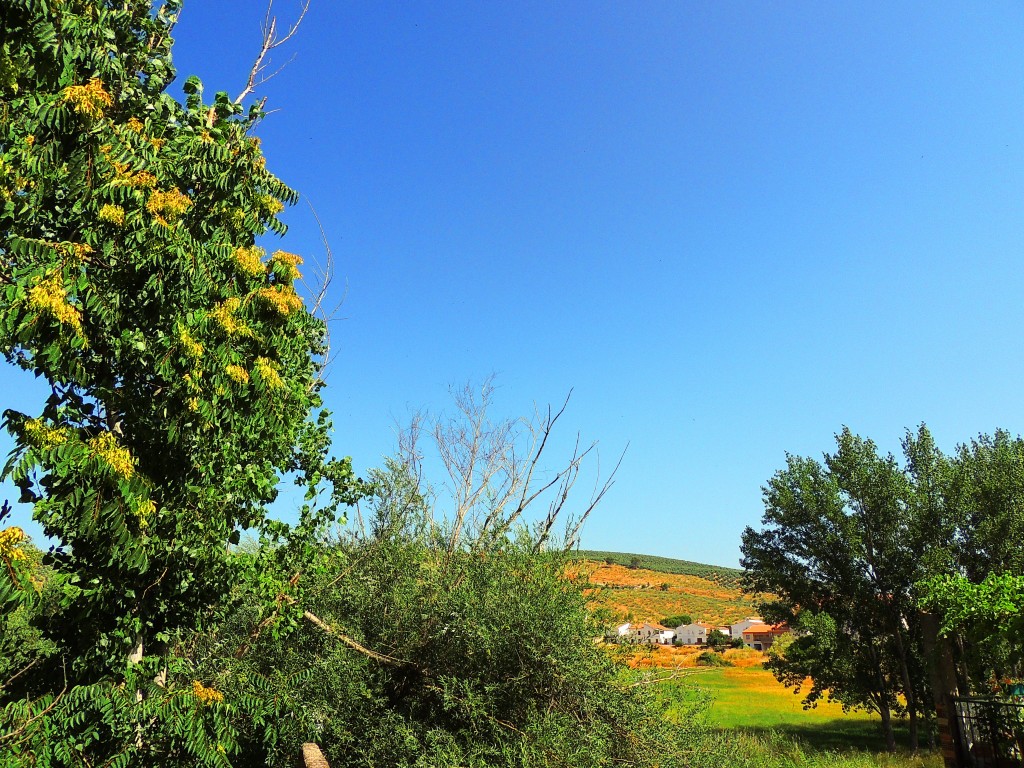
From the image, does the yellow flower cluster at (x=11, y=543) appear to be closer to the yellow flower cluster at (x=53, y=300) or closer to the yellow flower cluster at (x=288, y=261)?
the yellow flower cluster at (x=53, y=300)

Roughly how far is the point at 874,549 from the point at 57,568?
82.4 feet

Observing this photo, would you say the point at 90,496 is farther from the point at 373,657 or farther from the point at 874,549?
the point at 874,549

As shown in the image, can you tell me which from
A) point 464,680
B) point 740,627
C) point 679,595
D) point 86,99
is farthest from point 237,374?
point 740,627

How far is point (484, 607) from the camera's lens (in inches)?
319

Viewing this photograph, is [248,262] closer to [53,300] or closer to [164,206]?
[164,206]

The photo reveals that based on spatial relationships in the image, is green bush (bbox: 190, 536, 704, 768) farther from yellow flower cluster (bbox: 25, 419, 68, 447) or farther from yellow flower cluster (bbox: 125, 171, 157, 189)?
yellow flower cluster (bbox: 125, 171, 157, 189)

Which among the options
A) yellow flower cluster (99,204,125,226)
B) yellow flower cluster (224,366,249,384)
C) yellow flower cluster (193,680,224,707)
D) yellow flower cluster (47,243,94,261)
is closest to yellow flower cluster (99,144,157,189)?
yellow flower cluster (99,204,125,226)

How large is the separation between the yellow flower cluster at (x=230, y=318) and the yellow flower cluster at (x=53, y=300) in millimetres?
1036

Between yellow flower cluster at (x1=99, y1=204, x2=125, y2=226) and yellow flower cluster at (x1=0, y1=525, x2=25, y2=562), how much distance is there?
7.47ft

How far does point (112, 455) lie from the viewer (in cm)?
430

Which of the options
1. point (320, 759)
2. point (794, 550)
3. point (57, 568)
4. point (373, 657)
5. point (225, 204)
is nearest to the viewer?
point (57, 568)

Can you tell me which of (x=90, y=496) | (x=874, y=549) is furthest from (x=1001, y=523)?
(x=90, y=496)

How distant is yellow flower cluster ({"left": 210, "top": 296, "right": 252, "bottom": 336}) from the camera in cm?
509

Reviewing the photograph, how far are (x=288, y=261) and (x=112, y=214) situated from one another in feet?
5.91
